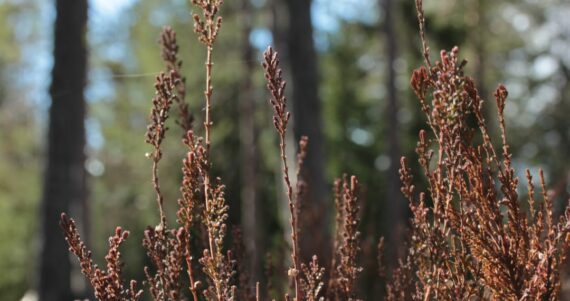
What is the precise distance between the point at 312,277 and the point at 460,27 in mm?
16146

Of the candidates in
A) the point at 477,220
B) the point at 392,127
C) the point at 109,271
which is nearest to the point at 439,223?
the point at 477,220

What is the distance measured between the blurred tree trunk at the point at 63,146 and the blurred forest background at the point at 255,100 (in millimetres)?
5257

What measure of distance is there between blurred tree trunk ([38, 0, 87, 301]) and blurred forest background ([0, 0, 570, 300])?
207 inches

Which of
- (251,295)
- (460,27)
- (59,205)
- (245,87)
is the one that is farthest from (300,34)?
(460,27)

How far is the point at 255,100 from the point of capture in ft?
51.3

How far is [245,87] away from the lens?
14547 millimetres

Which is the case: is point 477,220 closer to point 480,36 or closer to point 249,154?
point 249,154

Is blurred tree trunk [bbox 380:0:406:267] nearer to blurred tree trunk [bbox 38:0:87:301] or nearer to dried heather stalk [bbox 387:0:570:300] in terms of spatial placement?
blurred tree trunk [bbox 38:0:87:301]

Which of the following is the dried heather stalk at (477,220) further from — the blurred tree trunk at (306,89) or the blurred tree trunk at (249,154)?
the blurred tree trunk at (249,154)

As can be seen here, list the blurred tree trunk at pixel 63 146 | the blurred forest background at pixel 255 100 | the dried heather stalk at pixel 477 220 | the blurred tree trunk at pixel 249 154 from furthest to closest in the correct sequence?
the blurred forest background at pixel 255 100 → the blurred tree trunk at pixel 249 154 → the blurred tree trunk at pixel 63 146 → the dried heather stalk at pixel 477 220

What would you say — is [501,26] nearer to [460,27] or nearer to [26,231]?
[460,27]

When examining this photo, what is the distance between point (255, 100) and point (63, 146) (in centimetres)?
879

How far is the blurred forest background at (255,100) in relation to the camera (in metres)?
14.9

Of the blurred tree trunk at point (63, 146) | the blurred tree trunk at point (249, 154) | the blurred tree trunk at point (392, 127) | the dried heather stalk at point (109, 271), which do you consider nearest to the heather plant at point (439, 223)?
the dried heather stalk at point (109, 271)
